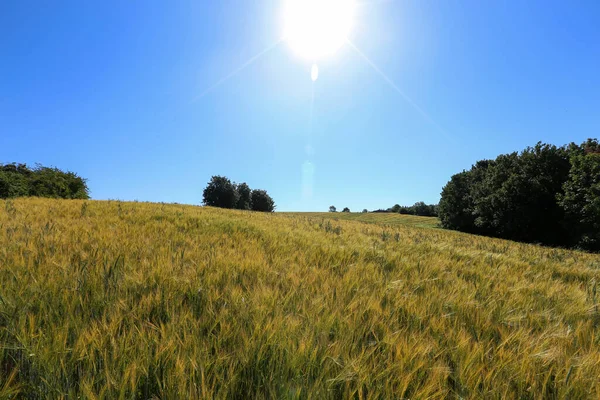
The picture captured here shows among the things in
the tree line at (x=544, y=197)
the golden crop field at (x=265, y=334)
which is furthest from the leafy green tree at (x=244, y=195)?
the golden crop field at (x=265, y=334)

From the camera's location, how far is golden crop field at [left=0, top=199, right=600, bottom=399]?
1126 millimetres

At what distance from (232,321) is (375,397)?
3.07ft

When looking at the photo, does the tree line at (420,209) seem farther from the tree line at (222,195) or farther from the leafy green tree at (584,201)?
the tree line at (222,195)

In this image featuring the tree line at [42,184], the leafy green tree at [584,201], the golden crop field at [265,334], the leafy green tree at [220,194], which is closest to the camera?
the golden crop field at [265,334]

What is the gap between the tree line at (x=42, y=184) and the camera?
21.9 metres

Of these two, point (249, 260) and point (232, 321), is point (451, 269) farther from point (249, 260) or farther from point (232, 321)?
point (232, 321)

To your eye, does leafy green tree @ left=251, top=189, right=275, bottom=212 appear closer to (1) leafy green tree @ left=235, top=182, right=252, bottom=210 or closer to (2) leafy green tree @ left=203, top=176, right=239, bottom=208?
(1) leafy green tree @ left=235, top=182, right=252, bottom=210

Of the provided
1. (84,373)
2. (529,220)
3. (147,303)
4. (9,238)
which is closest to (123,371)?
(84,373)

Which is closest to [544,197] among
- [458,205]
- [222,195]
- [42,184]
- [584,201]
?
[584,201]

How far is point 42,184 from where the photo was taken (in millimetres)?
26109

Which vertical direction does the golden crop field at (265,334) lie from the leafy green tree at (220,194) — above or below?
below

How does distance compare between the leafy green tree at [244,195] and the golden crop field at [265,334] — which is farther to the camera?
the leafy green tree at [244,195]

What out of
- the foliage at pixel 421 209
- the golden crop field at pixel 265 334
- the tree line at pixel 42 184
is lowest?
the golden crop field at pixel 265 334

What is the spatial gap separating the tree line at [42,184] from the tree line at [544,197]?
53.6 meters
